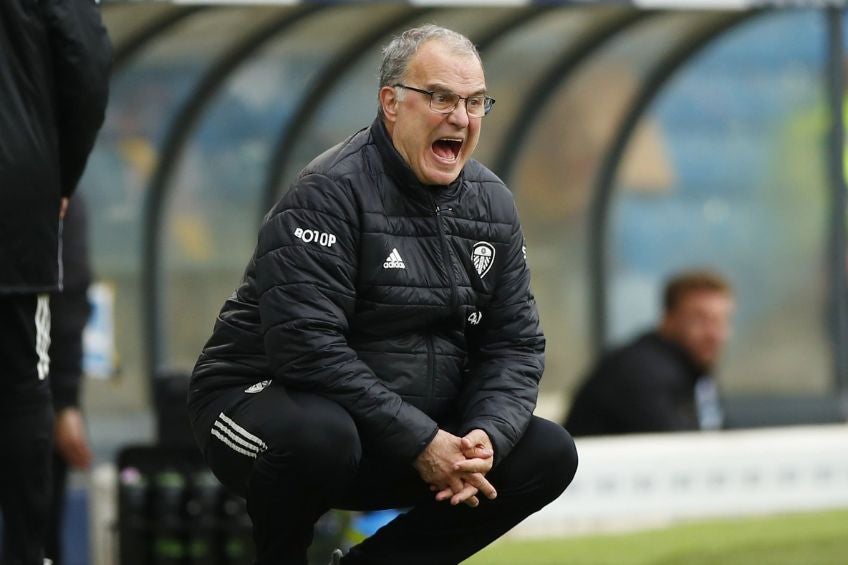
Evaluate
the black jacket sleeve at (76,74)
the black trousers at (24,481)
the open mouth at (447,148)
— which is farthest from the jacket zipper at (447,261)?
the black trousers at (24,481)

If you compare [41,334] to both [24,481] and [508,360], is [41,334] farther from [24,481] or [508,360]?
[508,360]

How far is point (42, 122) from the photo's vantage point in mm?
3953

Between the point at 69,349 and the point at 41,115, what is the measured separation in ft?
5.49

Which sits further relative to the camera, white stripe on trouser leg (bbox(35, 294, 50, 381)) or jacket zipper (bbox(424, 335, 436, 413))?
white stripe on trouser leg (bbox(35, 294, 50, 381))

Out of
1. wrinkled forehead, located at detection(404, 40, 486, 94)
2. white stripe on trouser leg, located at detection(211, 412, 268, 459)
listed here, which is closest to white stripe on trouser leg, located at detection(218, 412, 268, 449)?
white stripe on trouser leg, located at detection(211, 412, 268, 459)

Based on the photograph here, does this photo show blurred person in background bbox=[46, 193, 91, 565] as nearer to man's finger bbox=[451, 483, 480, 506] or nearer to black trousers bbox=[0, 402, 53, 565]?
black trousers bbox=[0, 402, 53, 565]

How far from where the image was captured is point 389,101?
12.6 feet

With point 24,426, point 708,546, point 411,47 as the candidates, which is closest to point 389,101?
point 411,47

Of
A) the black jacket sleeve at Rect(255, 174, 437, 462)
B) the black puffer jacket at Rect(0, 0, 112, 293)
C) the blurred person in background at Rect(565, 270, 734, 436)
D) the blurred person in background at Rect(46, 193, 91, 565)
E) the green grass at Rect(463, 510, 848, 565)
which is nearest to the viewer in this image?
the black jacket sleeve at Rect(255, 174, 437, 462)

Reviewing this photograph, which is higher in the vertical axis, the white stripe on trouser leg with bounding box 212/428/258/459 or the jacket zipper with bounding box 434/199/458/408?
the jacket zipper with bounding box 434/199/458/408

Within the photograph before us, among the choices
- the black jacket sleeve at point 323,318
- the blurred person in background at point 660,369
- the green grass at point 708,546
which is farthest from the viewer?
the blurred person in background at point 660,369

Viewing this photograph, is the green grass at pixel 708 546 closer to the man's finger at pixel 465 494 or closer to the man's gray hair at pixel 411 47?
the man's finger at pixel 465 494

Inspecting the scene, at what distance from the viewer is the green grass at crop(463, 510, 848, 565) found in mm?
6625

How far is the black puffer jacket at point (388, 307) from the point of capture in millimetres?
3678
